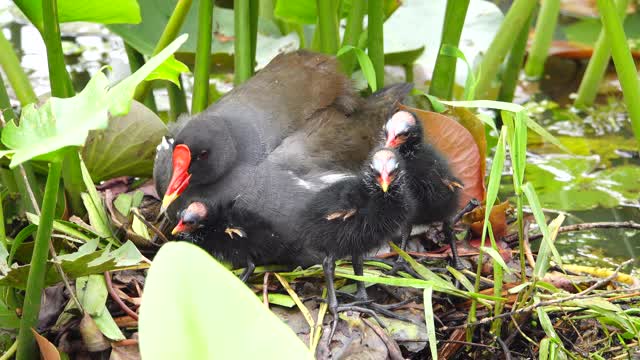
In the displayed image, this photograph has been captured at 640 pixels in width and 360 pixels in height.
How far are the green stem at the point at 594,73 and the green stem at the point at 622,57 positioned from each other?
1175 mm

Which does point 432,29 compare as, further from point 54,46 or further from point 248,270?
point 54,46

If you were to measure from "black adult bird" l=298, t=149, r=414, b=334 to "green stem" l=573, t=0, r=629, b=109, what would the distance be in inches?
62.1

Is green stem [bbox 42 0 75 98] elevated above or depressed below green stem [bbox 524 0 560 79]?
above

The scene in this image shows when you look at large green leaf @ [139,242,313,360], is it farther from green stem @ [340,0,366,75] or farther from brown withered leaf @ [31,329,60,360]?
green stem @ [340,0,366,75]

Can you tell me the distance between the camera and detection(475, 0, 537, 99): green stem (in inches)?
109

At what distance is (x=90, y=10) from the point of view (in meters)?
2.23

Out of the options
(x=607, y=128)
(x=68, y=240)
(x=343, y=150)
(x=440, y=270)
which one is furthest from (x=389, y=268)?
(x=607, y=128)

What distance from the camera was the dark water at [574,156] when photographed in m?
2.98

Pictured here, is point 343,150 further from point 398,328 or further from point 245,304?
point 245,304

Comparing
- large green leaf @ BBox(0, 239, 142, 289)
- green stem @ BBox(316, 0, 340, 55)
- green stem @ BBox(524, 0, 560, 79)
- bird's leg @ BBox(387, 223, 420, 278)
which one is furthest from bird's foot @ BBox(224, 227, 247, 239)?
green stem @ BBox(524, 0, 560, 79)

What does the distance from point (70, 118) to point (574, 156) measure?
257 cm

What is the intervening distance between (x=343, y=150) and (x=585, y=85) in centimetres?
190

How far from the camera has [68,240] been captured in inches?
85.4

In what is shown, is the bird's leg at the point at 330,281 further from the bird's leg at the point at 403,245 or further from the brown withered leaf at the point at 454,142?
the brown withered leaf at the point at 454,142
